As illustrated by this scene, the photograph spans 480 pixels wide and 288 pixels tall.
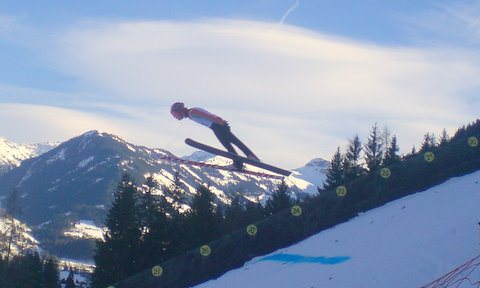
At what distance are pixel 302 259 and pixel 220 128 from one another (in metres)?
5.23

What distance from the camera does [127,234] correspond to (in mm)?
37500

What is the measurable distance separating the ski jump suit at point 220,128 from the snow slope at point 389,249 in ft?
11.8

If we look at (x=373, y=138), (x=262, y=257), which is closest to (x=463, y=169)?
(x=262, y=257)

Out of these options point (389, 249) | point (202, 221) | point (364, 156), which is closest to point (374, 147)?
point (364, 156)

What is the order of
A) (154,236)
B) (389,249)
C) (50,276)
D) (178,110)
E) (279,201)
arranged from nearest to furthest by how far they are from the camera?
(178,110), (389,249), (154,236), (279,201), (50,276)

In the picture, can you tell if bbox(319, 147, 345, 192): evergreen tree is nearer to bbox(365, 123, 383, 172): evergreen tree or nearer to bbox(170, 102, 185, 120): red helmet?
bbox(365, 123, 383, 172): evergreen tree

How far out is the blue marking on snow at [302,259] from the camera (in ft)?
60.5

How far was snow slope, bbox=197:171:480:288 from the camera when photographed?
15623mm

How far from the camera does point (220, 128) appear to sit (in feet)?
58.0

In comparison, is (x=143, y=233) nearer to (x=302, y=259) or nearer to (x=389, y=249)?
(x=302, y=259)

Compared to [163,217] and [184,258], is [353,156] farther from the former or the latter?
[184,258]

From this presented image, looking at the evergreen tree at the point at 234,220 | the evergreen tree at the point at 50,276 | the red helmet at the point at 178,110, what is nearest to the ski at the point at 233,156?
the red helmet at the point at 178,110

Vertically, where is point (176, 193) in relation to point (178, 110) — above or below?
above

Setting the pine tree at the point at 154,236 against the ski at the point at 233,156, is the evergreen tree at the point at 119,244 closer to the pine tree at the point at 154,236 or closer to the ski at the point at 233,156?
the pine tree at the point at 154,236
